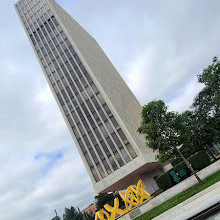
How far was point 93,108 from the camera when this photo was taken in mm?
33688

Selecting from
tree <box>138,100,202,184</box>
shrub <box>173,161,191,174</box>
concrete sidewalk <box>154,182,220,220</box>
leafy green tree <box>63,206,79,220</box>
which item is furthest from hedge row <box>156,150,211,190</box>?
leafy green tree <box>63,206,79,220</box>

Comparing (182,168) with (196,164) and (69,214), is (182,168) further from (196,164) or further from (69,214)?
(69,214)

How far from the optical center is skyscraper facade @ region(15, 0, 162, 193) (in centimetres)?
2954

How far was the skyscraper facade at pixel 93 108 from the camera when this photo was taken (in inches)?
1163

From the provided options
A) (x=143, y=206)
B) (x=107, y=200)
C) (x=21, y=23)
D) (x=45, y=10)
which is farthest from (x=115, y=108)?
(x=107, y=200)

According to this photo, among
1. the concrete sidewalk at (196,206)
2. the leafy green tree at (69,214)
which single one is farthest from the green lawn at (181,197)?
the leafy green tree at (69,214)

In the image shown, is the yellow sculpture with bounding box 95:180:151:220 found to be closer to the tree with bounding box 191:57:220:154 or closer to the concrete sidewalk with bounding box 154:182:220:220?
the concrete sidewalk with bounding box 154:182:220:220

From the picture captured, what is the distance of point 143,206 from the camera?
17719 millimetres

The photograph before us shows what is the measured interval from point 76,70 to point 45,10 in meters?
21.5

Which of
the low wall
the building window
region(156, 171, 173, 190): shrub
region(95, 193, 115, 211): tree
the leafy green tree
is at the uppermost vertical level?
the leafy green tree

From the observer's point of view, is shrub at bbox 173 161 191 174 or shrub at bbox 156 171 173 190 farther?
shrub at bbox 173 161 191 174

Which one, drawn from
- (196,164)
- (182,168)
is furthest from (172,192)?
(182,168)

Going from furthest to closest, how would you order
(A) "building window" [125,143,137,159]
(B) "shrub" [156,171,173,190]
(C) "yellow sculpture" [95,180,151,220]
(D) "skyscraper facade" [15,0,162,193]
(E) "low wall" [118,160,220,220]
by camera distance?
(D) "skyscraper facade" [15,0,162,193], (A) "building window" [125,143,137,159], (B) "shrub" [156,171,173,190], (E) "low wall" [118,160,220,220], (C) "yellow sculpture" [95,180,151,220]

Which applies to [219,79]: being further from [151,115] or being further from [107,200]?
[107,200]
